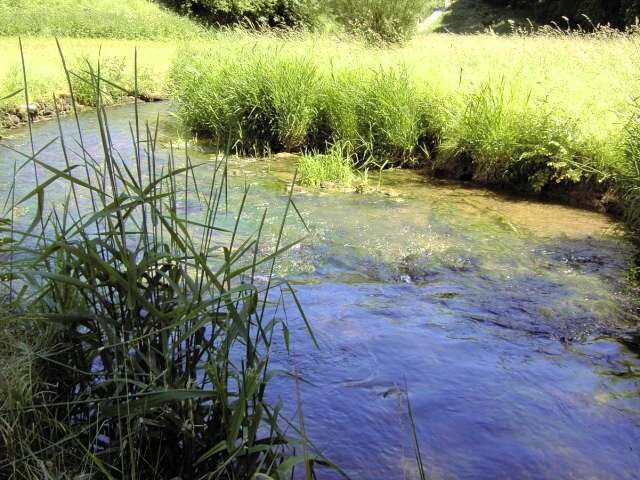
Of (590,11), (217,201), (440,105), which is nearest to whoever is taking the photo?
(217,201)

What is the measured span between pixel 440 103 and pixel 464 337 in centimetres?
516

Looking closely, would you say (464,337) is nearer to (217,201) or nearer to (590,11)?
(217,201)

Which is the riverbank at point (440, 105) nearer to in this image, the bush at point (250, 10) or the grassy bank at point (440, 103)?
the grassy bank at point (440, 103)

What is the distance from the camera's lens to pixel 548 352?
3.98 metres

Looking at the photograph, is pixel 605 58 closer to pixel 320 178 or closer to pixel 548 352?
pixel 320 178

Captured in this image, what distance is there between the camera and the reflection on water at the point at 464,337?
116 inches

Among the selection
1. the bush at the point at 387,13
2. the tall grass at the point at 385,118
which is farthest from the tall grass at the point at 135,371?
the bush at the point at 387,13

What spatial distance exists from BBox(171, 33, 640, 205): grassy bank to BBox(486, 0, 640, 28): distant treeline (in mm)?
18832

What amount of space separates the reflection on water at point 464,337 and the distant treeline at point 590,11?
2295cm

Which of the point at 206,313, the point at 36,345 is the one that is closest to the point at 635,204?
the point at 206,313

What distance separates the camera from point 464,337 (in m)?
4.15

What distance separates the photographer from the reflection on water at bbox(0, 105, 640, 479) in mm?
2959

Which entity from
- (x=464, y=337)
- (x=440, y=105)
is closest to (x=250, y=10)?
(x=440, y=105)

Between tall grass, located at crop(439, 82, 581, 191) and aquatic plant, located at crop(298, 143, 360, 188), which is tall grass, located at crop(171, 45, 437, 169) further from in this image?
tall grass, located at crop(439, 82, 581, 191)
